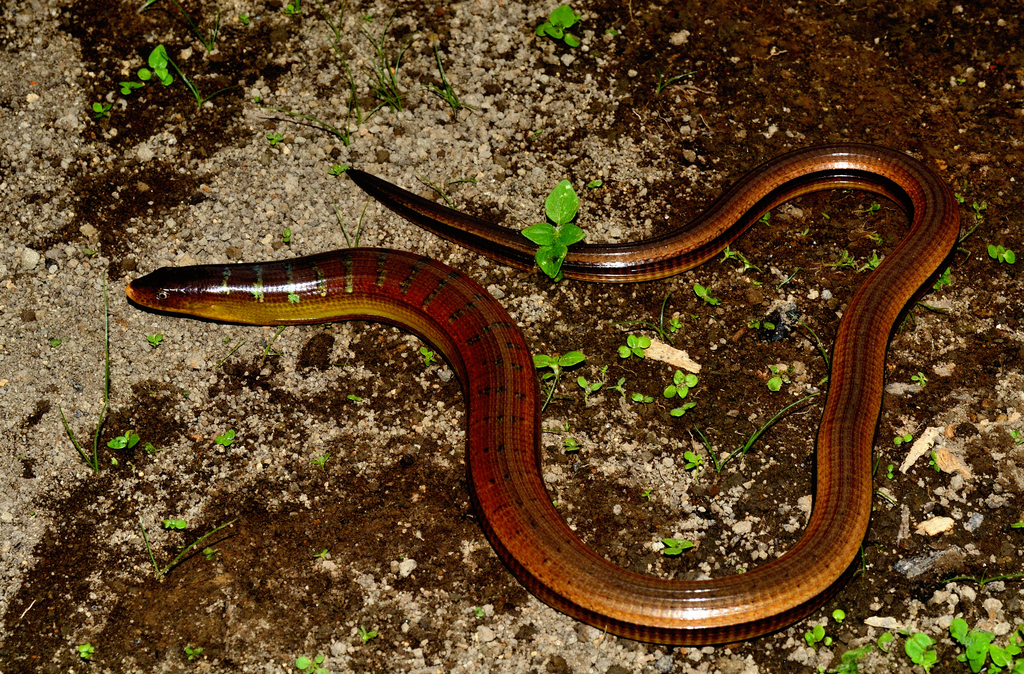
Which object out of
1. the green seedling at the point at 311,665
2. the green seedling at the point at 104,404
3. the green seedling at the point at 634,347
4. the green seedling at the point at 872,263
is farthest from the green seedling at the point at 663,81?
the green seedling at the point at 311,665

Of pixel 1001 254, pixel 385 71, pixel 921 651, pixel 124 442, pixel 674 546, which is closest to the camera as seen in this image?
pixel 921 651

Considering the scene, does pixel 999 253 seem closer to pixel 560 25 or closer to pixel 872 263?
pixel 872 263

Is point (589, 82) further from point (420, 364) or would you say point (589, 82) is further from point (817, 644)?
point (817, 644)

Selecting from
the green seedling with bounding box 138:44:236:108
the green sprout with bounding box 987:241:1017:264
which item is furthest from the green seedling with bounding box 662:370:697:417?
the green seedling with bounding box 138:44:236:108

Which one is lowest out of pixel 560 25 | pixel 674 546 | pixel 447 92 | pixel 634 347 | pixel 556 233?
pixel 674 546

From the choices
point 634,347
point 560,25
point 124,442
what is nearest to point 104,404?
point 124,442

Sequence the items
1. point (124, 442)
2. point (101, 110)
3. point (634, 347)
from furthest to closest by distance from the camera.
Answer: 1. point (101, 110)
2. point (634, 347)
3. point (124, 442)

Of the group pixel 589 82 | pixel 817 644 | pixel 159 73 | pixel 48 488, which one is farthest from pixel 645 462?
pixel 159 73
